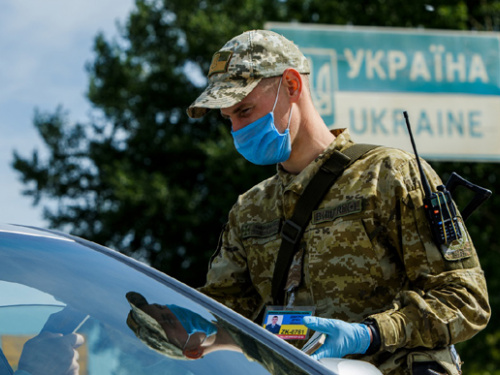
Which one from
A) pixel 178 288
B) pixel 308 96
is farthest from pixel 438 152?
pixel 178 288

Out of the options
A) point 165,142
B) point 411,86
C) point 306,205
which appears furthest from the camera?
point 165,142

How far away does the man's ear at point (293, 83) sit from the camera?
7.66ft

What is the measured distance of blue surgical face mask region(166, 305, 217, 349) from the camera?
1366 millimetres

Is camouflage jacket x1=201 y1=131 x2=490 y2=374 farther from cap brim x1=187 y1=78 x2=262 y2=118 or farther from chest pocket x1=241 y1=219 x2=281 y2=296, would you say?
cap brim x1=187 y1=78 x2=262 y2=118

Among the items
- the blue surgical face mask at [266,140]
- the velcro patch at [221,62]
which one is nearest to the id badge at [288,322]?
the blue surgical face mask at [266,140]

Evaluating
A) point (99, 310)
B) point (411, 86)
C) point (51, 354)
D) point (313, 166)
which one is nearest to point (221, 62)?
point (313, 166)

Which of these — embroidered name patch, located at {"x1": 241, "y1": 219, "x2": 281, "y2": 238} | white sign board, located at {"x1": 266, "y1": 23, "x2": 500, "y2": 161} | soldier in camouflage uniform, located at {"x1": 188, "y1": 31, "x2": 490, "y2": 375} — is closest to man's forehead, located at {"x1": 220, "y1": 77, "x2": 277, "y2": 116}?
soldier in camouflage uniform, located at {"x1": 188, "y1": 31, "x2": 490, "y2": 375}

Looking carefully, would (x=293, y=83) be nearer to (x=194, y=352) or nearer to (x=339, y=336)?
(x=339, y=336)

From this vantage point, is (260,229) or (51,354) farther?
Answer: (260,229)

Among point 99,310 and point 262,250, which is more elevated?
point 99,310

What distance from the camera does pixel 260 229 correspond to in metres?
2.37

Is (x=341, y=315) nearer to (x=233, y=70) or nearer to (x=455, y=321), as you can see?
(x=455, y=321)

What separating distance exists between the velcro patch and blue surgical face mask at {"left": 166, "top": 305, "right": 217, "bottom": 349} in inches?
42.1

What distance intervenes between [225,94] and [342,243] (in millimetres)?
570
